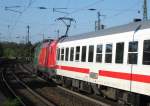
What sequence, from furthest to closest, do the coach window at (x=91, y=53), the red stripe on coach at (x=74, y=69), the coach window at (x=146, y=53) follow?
the red stripe on coach at (x=74, y=69)
the coach window at (x=91, y=53)
the coach window at (x=146, y=53)

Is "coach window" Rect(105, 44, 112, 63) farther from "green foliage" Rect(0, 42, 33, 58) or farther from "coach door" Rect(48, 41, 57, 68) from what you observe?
"green foliage" Rect(0, 42, 33, 58)

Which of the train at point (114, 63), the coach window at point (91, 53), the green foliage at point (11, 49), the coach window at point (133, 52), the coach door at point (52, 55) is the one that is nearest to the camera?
the train at point (114, 63)

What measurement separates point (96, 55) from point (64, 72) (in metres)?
6.04

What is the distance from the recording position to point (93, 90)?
19.5 meters

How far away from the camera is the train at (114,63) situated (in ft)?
43.2

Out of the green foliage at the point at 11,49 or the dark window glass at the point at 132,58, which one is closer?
the dark window glass at the point at 132,58

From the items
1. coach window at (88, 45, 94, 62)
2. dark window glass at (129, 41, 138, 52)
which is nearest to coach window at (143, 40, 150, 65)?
dark window glass at (129, 41, 138, 52)

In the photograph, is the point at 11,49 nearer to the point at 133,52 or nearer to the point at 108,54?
the point at 108,54

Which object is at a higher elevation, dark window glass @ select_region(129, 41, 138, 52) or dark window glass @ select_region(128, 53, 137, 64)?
dark window glass @ select_region(129, 41, 138, 52)

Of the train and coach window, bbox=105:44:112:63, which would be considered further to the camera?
coach window, bbox=105:44:112:63

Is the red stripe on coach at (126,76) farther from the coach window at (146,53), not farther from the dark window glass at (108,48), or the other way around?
the dark window glass at (108,48)

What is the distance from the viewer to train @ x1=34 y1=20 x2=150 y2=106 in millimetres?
13164

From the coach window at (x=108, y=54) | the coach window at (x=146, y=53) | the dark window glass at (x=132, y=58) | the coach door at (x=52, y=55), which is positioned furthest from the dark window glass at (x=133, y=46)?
the coach door at (x=52, y=55)

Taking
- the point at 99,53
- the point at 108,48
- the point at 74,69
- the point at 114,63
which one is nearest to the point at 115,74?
the point at 114,63
